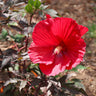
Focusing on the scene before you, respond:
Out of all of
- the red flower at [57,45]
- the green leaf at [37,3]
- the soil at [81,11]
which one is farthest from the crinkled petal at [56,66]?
the soil at [81,11]

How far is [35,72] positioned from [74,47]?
0.72 metres

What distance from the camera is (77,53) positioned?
3.08ft

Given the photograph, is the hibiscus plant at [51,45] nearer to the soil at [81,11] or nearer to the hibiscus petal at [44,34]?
the hibiscus petal at [44,34]

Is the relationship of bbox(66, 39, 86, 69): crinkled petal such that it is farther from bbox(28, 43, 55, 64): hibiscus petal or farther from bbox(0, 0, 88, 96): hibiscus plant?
bbox(28, 43, 55, 64): hibiscus petal

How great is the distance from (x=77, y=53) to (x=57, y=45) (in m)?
0.19

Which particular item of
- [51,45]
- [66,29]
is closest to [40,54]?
[51,45]

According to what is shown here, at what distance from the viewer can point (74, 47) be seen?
0.96 metres

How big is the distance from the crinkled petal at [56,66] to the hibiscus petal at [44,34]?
116 millimetres

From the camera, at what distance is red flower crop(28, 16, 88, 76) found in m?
0.92

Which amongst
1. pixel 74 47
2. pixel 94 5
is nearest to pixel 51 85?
pixel 74 47

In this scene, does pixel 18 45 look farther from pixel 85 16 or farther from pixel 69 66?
pixel 85 16

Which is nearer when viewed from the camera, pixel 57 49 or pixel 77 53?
pixel 77 53

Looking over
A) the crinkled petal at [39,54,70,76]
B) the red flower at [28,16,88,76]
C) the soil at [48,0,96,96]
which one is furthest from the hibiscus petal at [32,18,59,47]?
the soil at [48,0,96,96]

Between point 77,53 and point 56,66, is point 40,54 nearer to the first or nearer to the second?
point 56,66
